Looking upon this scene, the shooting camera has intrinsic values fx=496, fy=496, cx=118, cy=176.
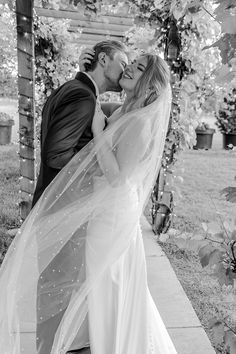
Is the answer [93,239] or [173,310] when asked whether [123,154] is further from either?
[173,310]

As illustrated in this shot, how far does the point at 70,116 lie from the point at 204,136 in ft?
35.6

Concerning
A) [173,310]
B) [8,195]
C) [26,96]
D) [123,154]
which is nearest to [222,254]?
[123,154]

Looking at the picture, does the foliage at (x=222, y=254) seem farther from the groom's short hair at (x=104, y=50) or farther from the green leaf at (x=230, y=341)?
the groom's short hair at (x=104, y=50)

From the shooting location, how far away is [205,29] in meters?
4.75

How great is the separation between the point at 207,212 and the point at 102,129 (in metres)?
4.46

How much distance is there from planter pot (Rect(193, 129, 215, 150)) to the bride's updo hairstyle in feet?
34.0

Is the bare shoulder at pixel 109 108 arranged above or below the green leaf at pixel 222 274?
above

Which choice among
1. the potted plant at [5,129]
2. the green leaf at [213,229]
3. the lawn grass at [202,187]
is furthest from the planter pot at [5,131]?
the green leaf at [213,229]

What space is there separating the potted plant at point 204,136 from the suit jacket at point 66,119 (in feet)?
34.4

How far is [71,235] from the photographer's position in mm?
2398

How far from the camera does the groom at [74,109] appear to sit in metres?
2.21

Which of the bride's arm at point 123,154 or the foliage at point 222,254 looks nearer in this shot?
the foliage at point 222,254

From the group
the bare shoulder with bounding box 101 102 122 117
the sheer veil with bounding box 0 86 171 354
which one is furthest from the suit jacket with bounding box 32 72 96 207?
the bare shoulder with bounding box 101 102 122 117

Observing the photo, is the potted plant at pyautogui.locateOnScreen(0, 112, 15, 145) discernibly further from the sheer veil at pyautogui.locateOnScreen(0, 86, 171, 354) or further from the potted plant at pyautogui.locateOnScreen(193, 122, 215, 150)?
the sheer veil at pyautogui.locateOnScreen(0, 86, 171, 354)
